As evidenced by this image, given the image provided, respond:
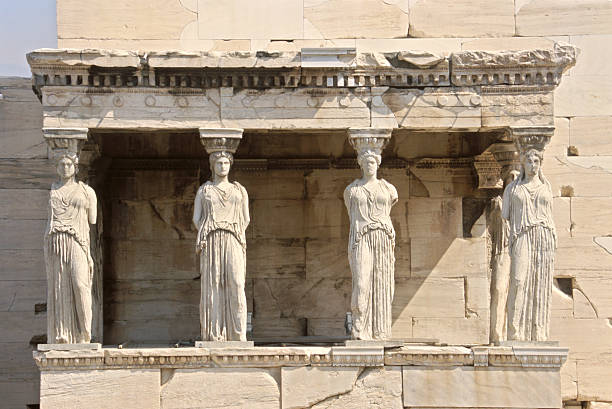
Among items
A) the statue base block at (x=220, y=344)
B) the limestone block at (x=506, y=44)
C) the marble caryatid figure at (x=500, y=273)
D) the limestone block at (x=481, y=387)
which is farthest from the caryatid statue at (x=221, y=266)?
the limestone block at (x=506, y=44)

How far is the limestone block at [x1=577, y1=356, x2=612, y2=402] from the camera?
17.4 metres

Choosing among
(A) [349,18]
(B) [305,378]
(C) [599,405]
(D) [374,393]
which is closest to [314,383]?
(B) [305,378]

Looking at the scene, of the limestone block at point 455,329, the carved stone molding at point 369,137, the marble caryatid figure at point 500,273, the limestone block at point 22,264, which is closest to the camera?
the carved stone molding at point 369,137

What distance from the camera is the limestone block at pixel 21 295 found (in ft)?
58.9

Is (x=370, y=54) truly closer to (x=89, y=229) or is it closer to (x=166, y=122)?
(x=166, y=122)

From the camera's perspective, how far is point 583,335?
57.4 ft

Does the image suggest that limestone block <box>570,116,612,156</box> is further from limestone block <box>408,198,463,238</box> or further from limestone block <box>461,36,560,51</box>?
limestone block <box>408,198,463,238</box>

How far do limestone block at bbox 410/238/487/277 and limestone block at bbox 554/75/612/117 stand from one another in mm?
1811

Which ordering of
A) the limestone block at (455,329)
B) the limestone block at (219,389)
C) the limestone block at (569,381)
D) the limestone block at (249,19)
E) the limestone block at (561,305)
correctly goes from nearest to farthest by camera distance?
the limestone block at (219,389) < the limestone block at (249,19) < the limestone block at (569,381) < the limestone block at (561,305) < the limestone block at (455,329)

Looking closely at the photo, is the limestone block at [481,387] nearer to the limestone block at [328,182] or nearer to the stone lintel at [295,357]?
the stone lintel at [295,357]

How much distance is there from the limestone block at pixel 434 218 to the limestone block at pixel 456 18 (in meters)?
2.08

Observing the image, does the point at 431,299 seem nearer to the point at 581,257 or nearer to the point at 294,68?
the point at 581,257

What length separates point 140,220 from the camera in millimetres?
17875

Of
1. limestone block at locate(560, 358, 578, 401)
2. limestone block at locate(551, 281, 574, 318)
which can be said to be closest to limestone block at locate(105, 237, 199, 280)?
limestone block at locate(551, 281, 574, 318)
